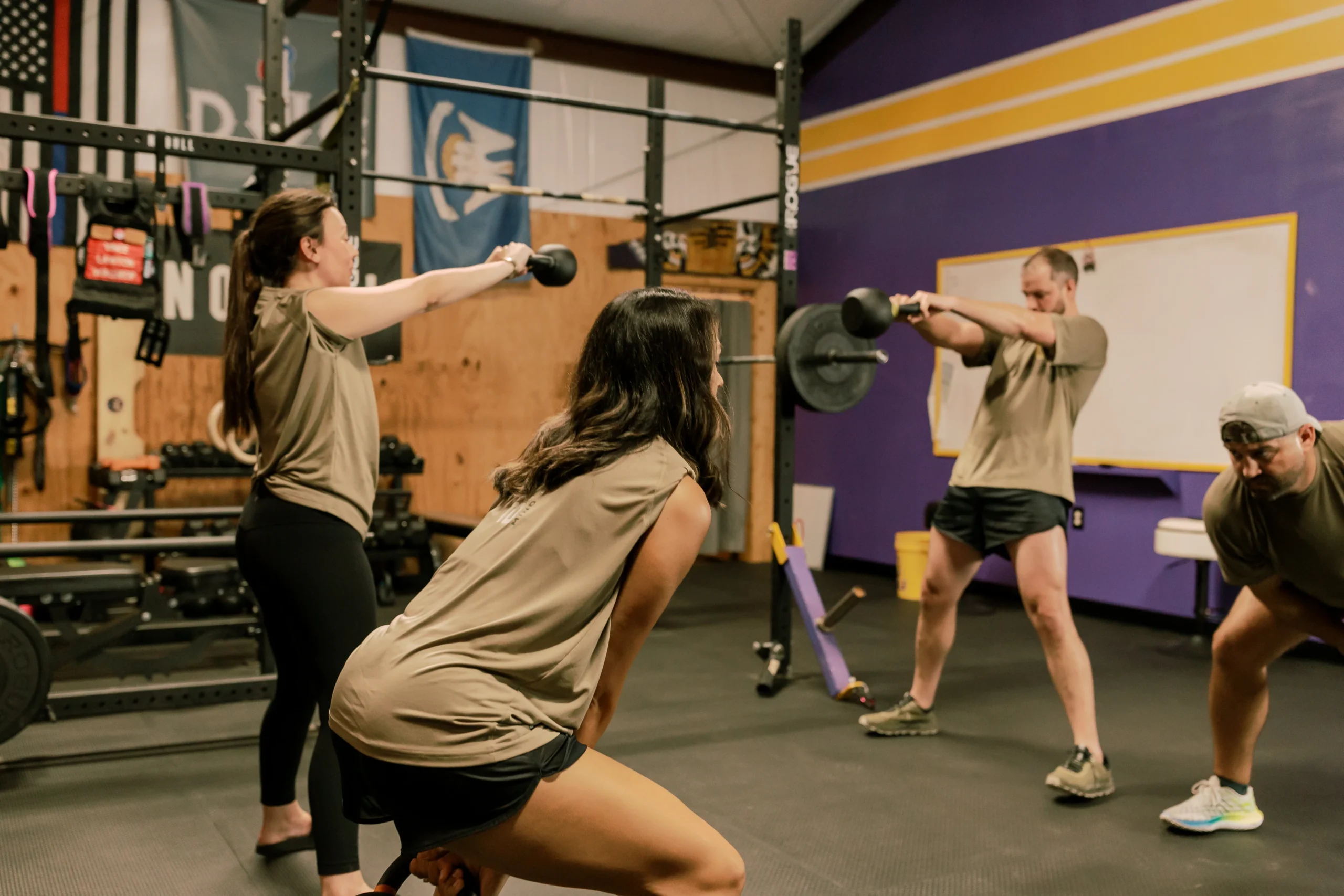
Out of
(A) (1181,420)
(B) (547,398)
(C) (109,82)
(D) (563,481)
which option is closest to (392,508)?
(B) (547,398)

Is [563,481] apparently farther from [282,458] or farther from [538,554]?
[282,458]

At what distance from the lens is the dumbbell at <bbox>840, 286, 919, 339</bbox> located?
316 cm

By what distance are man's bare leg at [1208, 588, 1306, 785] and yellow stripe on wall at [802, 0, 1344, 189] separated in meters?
3.37

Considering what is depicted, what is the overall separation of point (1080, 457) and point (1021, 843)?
Answer: 3613 millimetres

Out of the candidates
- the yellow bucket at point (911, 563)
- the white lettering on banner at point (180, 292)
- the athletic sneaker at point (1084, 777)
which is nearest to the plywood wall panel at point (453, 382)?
the white lettering on banner at point (180, 292)

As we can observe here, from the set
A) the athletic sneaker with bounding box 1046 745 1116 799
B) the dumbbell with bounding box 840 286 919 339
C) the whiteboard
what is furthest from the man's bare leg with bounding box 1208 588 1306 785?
the whiteboard

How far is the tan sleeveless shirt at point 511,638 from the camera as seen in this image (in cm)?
121

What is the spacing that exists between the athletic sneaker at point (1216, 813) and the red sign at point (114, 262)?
323cm

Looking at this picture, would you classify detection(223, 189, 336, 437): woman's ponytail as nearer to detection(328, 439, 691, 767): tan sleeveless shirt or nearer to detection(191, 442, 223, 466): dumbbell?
detection(328, 439, 691, 767): tan sleeveless shirt

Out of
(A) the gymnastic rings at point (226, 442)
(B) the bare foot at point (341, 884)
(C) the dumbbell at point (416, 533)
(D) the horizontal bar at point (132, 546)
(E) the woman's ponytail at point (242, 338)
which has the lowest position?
(B) the bare foot at point (341, 884)

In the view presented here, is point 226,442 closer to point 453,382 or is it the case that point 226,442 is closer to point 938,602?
point 453,382

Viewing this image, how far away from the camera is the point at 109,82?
19.1ft

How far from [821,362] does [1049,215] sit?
292 centimetres

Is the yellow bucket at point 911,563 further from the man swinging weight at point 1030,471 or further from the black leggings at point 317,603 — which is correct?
the black leggings at point 317,603
